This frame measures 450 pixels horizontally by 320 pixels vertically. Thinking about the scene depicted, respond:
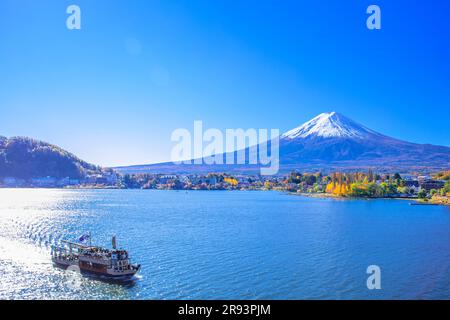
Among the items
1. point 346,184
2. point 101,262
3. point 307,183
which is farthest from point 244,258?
point 307,183

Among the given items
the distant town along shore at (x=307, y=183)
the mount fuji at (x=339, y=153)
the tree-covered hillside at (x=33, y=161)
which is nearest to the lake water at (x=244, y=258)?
the distant town along shore at (x=307, y=183)

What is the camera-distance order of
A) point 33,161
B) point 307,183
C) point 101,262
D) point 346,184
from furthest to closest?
point 33,161 → point 307,183 → point 346,184 → point 101,262

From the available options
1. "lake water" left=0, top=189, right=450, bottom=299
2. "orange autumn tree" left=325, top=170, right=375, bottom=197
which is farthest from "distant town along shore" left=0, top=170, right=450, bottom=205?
"lake water" left=0, top=189, right=450, bottom=299

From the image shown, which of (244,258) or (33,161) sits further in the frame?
(33,161)

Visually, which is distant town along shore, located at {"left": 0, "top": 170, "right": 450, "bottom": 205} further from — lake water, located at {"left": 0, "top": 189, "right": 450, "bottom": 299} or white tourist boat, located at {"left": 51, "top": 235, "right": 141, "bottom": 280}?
white tourist boat, located at {"left": 51, "top": 235, "right": 141, "bottom": 280}

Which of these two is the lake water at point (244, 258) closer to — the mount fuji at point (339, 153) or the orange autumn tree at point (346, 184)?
the orange autumn tree at point (346, 184)

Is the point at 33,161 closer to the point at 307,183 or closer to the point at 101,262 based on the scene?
the point at 307,183
